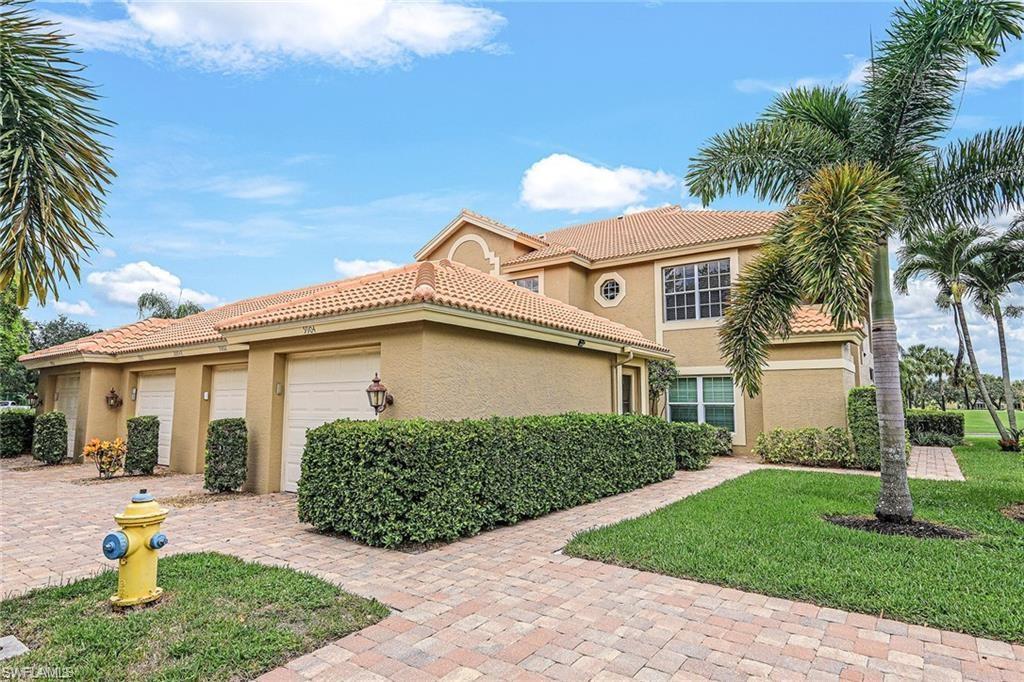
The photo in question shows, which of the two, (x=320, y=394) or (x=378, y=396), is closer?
(x=378, y=396)

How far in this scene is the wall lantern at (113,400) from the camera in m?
16.4

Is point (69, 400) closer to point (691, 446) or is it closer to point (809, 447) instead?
point (691, 446)

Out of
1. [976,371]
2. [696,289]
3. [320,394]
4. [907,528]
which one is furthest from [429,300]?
[976,371]

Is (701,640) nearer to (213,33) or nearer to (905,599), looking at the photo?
(905,599)

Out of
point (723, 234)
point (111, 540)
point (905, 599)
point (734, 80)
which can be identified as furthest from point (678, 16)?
point (111, 540)

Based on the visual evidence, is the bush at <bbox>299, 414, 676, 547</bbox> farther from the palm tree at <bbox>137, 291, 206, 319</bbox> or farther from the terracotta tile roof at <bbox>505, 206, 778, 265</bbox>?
the palm tree at <bbox>137, 291, 206, 319</bbox>

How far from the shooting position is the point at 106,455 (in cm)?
1288

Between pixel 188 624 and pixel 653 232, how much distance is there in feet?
68.2

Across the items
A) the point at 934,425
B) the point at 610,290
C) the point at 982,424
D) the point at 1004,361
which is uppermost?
the point at 610,290

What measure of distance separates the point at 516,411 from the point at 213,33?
848 cm

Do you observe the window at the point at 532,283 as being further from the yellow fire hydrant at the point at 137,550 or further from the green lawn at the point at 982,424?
the green lawn at the point at 982,424

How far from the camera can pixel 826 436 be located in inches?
579

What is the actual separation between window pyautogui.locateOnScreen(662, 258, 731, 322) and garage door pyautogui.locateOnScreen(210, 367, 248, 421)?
14.0m

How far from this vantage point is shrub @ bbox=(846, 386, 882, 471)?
13734mm
